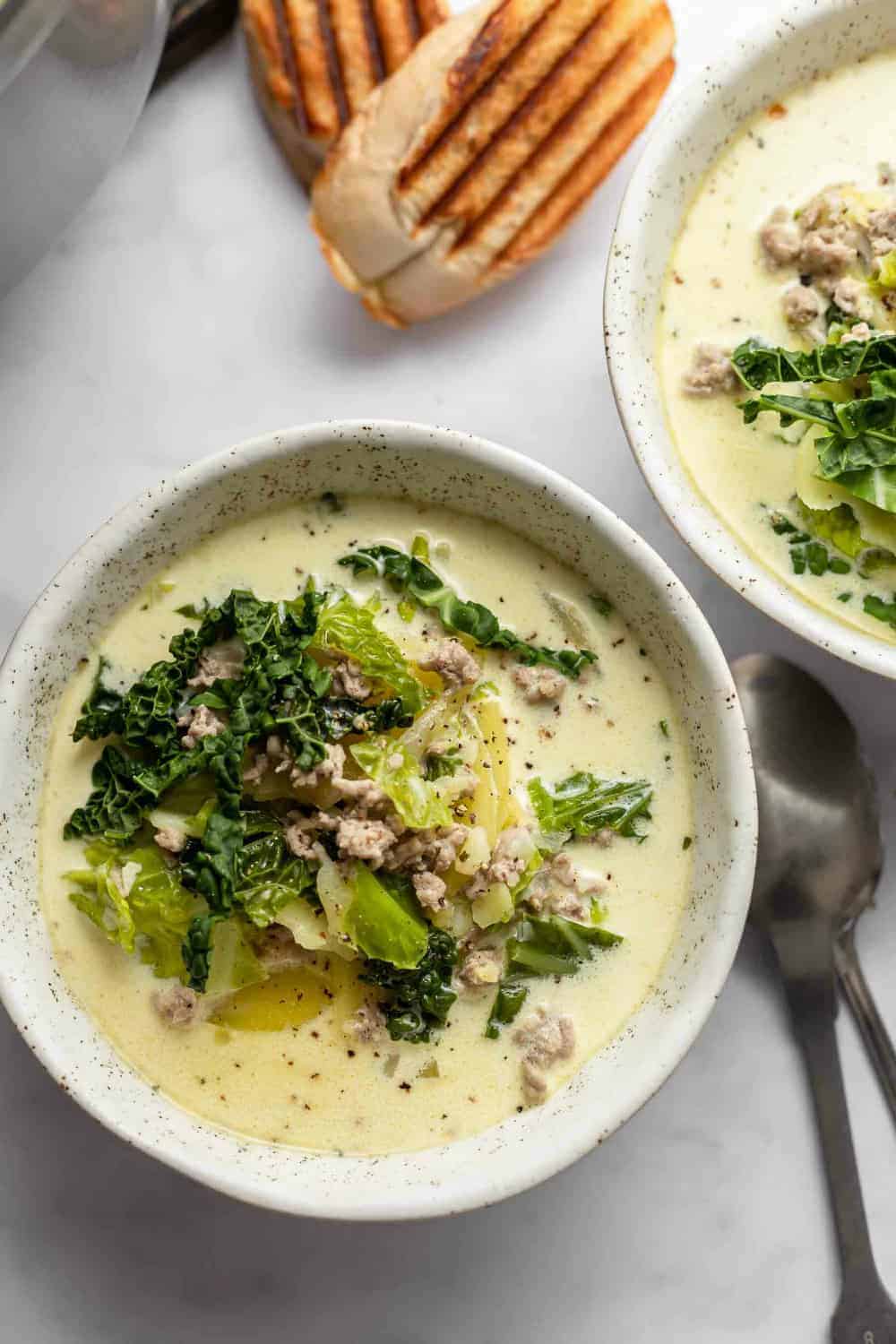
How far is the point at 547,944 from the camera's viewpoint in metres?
2.25

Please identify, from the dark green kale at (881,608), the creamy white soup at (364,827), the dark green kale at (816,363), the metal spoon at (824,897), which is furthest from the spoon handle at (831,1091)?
the dark green kale at (816,363)

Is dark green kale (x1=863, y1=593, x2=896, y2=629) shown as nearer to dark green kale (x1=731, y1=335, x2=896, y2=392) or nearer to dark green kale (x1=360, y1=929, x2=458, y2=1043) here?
dark green kale (x1=731, y1=335, x2=896, y2=392)

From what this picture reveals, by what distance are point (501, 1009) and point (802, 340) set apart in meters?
1.28

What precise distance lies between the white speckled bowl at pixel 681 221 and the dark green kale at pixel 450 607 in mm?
306

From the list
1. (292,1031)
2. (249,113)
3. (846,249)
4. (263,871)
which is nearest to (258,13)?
(249,113)

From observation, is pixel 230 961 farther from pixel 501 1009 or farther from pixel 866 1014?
pixel 866 1014

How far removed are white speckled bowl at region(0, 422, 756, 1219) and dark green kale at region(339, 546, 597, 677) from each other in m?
0.14

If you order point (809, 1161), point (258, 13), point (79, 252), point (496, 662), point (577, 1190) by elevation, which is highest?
point (258, 13)

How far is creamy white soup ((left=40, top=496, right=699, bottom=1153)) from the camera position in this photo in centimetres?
214

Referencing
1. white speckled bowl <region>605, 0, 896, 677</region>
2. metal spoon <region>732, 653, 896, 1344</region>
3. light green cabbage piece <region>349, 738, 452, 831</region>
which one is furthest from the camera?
metal spoon <region>732, 653, 896, 1344</region>

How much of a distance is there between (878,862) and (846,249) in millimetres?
1143

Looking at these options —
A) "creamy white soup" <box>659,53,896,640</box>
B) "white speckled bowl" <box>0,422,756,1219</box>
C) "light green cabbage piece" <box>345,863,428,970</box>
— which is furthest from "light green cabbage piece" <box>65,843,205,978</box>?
"creamy white soup" <box>659,53,896,640</box>

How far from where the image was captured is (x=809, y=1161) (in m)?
2.68

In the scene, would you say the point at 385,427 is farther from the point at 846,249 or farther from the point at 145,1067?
the point at 145,1067
